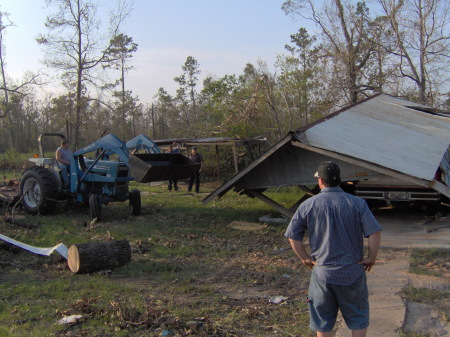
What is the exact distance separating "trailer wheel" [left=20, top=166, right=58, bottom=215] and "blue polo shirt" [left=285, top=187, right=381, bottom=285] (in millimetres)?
9575

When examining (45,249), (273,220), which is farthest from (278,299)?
(273,220)

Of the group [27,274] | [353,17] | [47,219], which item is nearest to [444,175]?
[27,274]

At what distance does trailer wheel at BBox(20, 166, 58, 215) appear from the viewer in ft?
37.5

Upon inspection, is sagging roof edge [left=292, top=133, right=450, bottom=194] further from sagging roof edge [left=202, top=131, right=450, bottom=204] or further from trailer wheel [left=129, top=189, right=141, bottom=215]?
trailer wheel [left=129, top=189, right=141, bottom=215]

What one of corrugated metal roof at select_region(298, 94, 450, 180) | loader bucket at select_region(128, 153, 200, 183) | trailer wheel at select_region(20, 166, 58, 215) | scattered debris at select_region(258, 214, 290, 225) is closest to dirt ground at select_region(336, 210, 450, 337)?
corrugated metal roof at select_region(298, 94, 450, 180)

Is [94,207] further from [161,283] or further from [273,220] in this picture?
[161,283]

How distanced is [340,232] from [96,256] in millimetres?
4566

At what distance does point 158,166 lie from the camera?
377 inches

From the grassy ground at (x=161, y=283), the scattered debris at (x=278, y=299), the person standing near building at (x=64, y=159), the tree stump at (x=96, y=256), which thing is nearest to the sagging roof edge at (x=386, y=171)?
the grassy ground at (x=161, y=283)

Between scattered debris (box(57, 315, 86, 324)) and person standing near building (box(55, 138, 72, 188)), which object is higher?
person standing near building (box(55, 138, 72, 188))

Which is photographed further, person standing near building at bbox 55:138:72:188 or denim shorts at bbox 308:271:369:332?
person standing near building at bbox 55:138:72:188

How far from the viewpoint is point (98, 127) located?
45.8m

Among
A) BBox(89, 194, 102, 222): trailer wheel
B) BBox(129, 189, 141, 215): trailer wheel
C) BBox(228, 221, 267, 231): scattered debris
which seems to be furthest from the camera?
BBox(129, 189, 141, 215): trailer wheel

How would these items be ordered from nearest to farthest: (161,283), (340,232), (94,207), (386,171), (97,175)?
(340,232) → (161,283) → (386,171) → (94,207) → (97,175)
